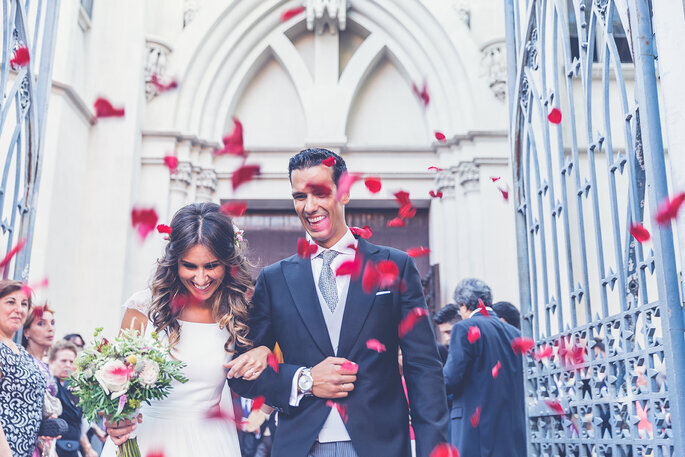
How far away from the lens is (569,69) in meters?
3.14

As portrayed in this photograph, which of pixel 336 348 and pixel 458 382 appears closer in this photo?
pixel 336 348

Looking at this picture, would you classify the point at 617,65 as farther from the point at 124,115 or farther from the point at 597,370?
the point at 124,115

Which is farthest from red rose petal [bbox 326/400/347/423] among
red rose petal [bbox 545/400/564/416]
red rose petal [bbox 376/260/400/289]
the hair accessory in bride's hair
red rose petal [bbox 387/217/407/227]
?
red rose petal [bbox 387/217/407/227]

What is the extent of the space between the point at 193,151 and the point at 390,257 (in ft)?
21.4

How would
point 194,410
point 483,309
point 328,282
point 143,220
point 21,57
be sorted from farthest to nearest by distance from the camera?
point 143,220
point 483,309
point 21,57
point 194,410
point 328,282

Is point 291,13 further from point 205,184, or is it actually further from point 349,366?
point 349,366

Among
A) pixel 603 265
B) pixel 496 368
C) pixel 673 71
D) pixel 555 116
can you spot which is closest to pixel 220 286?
pixel 603 265

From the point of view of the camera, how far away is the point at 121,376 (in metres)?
→ 2.34

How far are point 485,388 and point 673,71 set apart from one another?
276 centimetres

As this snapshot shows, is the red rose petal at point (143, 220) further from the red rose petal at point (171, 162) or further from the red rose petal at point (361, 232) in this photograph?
the red rose petal at point (361, 232)

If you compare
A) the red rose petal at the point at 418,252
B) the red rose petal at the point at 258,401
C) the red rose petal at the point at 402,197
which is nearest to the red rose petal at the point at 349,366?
the red rose petal at the point at 258,401

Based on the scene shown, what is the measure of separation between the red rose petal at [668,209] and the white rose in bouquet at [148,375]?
5.71 ft

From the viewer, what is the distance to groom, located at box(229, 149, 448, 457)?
7.38 feet

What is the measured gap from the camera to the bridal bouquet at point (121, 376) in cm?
237
